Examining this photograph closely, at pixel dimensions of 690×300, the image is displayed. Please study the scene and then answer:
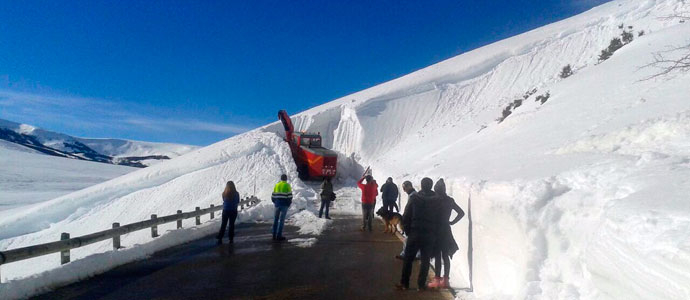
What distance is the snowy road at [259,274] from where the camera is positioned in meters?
6.21

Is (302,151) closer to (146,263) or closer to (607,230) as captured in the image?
(146,263)

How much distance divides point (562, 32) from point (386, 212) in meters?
44.1

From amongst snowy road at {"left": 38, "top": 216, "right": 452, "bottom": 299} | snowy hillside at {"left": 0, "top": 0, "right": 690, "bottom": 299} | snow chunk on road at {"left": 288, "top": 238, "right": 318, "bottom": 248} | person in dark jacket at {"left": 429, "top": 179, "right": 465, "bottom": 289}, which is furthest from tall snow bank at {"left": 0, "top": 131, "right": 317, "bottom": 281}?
person in dark jacket at {"left": 429, "top": 179, "right": 465, "bottom": 289}

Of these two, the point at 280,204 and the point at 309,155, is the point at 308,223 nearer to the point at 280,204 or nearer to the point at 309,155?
the point at 280,204

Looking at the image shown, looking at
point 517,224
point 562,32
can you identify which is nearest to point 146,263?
point 517,224

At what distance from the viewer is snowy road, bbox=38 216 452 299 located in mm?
6215

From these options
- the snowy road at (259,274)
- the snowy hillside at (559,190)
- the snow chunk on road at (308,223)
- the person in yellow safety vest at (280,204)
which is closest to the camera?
the snowy hillside at (559,190)

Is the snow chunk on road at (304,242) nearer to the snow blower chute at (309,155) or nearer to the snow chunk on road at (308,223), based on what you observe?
the snow chunk on road at (308,223)

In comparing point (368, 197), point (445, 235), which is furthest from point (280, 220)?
point (445, 235)

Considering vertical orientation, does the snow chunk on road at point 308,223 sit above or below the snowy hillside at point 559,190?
below

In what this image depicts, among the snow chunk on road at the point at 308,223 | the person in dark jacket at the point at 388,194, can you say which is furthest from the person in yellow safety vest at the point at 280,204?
the person in dark jacket at the point at 388,194

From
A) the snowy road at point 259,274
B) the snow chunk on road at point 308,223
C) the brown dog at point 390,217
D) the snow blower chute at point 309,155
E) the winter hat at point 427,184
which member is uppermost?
the snow blower chute at point 309,155

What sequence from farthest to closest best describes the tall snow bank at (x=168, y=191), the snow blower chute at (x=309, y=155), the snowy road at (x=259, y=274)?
the snow blower chute at (x=309, y=155) < the tall snow bank at (x=168, y=191) < the snowy road at (x=259, y=274)

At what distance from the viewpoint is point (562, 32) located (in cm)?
4741
